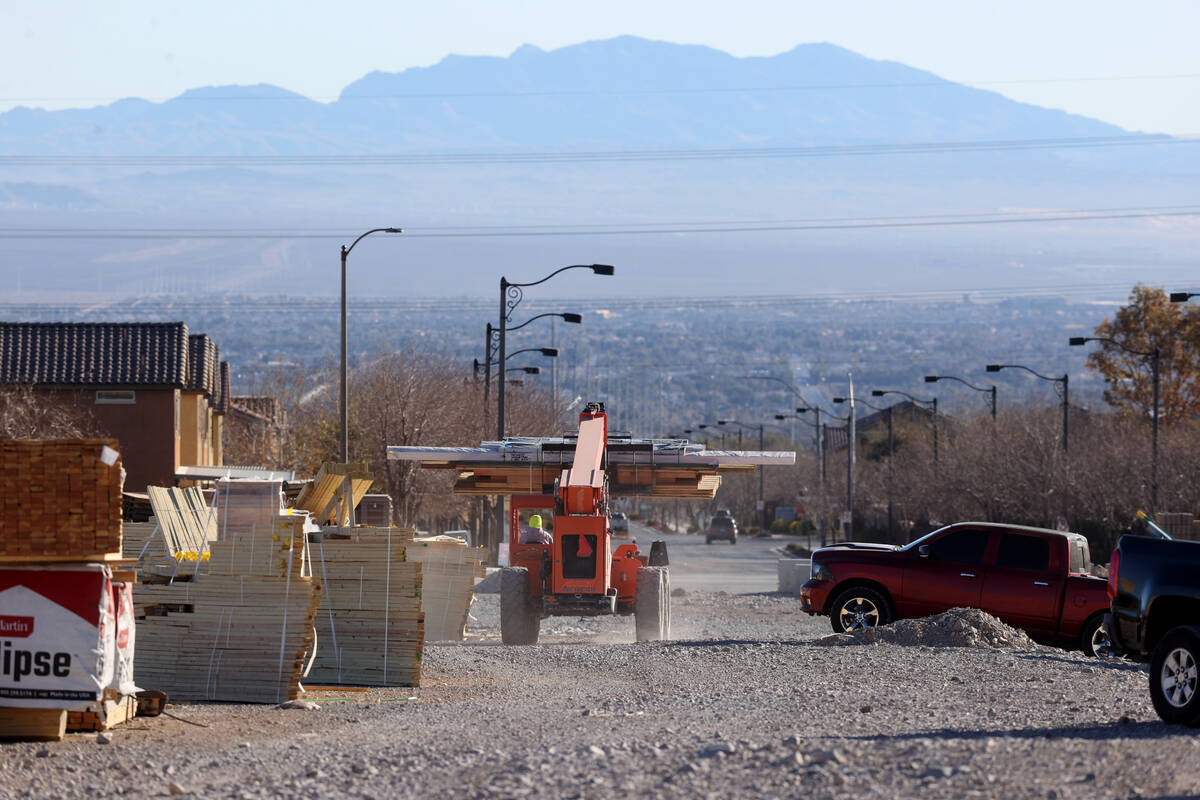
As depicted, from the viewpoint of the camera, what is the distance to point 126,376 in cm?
5369

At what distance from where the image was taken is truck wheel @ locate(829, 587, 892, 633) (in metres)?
22.9

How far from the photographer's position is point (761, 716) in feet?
47.5

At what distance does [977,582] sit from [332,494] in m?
9.12

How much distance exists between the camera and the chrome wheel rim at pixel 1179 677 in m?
13.1

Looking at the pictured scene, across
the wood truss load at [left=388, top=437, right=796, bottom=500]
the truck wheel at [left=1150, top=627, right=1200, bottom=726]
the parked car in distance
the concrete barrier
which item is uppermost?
the wood truss load at [left=388, top=437, right=796, bottom=500]

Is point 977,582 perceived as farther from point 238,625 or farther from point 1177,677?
point 238,625

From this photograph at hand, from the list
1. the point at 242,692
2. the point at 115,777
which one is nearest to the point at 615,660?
the point at 242,692

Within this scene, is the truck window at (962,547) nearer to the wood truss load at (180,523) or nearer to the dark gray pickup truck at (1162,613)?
the dark gray pickup truck at (1162,613)

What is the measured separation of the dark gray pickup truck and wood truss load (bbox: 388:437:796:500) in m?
10.6

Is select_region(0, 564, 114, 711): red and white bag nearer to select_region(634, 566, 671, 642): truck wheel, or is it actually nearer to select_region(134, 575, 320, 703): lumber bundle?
select_region(134, 575, 320, 703): lumber bundle

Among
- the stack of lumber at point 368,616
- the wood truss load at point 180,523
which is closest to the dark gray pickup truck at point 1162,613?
the stack of lumber at point 368,616

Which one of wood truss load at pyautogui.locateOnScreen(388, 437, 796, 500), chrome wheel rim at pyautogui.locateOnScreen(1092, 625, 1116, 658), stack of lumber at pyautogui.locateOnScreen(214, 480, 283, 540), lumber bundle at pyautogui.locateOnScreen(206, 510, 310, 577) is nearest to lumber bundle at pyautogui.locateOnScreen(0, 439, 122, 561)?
lumber bundle at pyautogui.locateOnScreen(206, 510, 310, 577)

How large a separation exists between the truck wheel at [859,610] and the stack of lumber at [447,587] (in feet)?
18.1

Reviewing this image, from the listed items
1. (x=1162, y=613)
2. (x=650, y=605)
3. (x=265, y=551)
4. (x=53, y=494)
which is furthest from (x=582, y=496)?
(x=53, y=494)
